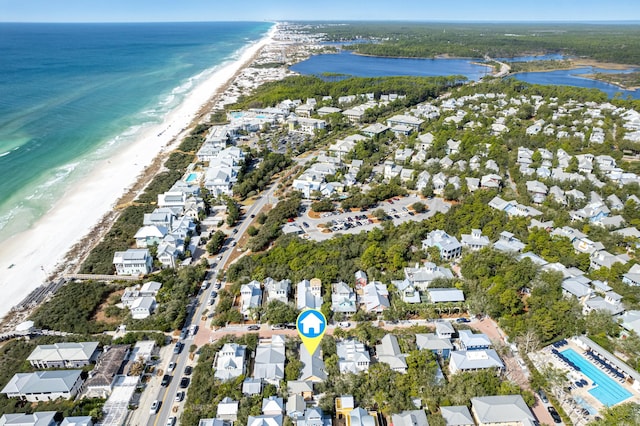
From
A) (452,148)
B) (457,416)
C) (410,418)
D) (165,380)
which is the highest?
(452,148)

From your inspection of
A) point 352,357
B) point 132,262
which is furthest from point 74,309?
point 352,357

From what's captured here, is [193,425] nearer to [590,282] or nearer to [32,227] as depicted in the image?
[590,282]

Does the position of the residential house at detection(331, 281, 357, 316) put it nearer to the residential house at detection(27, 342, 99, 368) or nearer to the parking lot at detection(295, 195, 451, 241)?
the parking lot at detection(295, 195, 451, 241)

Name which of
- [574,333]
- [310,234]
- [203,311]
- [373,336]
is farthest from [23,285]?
[574,333]

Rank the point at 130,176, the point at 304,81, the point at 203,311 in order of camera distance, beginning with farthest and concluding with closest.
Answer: the point at 304,81 → the point at 130,176 → the point at 203,311

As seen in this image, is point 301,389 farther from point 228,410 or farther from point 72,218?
point 72,218

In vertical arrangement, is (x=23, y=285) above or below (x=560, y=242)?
below
